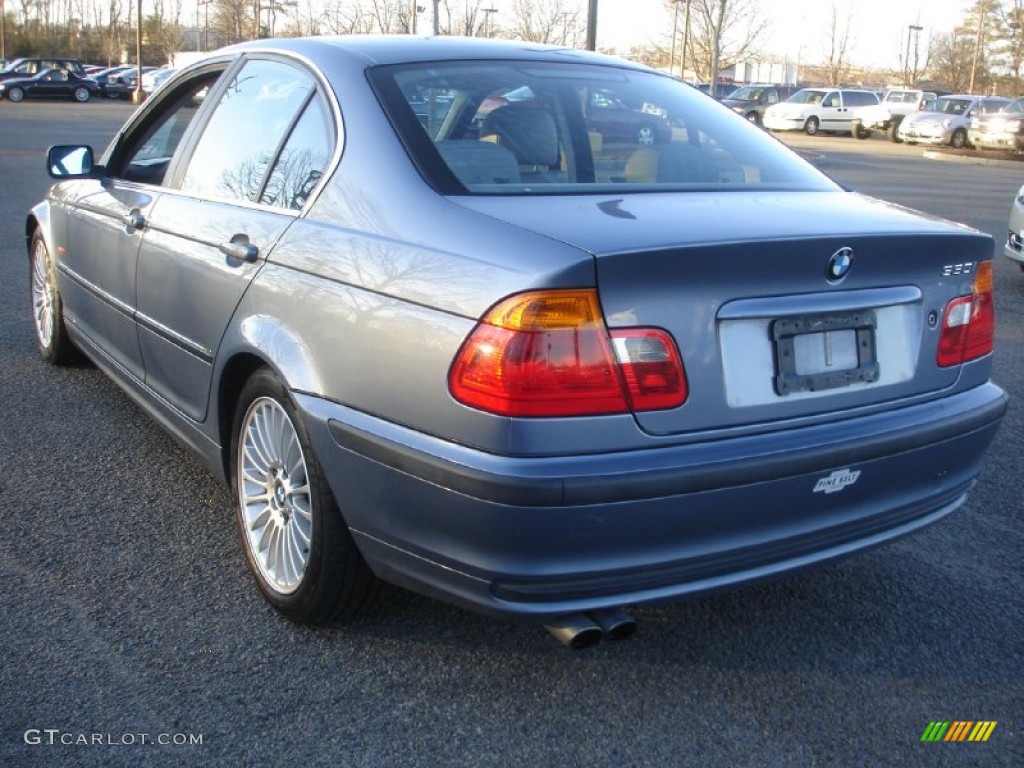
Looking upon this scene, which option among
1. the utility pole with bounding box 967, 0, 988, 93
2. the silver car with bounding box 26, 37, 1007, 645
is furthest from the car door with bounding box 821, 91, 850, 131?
the silver car with bounding box 26, 37, 1007, 645

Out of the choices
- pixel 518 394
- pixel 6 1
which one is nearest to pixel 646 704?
pixel 518 394

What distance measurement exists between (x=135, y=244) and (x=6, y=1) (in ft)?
283

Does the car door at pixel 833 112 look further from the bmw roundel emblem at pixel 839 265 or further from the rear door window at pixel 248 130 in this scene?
the bmw roundel emblem at pixel 839 265

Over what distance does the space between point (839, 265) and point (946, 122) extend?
34.7m

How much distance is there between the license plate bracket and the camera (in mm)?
2551

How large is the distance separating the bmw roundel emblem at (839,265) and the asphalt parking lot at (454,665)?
29.7 inches

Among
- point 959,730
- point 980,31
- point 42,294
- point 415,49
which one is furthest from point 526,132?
point 980,31

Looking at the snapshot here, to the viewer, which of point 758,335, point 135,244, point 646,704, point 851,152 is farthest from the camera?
point 851,152

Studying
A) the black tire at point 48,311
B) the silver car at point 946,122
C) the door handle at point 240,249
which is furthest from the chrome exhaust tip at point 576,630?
the silver car at point 946,122

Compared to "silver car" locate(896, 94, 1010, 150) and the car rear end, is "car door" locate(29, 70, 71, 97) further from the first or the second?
the car rear end

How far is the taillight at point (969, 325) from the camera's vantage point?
292 cm

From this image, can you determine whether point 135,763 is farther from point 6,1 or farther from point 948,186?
point 6,1

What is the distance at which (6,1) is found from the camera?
257 feet

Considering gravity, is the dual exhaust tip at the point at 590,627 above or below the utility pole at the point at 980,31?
below
